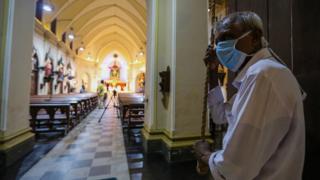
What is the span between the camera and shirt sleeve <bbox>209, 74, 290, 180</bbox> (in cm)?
70

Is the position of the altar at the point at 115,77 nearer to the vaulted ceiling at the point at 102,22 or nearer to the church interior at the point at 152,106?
the vaulted ceiling at the point at 102,22

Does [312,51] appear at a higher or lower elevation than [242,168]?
higher

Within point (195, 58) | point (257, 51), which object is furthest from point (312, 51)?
point (195, 58)

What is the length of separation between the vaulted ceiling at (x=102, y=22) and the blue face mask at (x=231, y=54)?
11142mm

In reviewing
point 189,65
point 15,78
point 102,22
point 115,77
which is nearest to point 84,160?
point 15,78

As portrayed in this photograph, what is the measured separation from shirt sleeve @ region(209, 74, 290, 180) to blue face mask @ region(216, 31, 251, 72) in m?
0.22

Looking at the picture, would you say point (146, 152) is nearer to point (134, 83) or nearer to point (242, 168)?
point (242, 168)

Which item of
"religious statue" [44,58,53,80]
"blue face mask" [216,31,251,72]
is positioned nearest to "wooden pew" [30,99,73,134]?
"blue face mask" [216,31,251,72]

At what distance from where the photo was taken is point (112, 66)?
2423 centimetres

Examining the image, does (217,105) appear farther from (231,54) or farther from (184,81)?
(184,81)

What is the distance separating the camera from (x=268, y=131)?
699mm

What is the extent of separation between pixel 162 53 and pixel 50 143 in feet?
10.1

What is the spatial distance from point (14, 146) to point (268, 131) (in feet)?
11.9

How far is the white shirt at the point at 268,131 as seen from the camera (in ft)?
2.30
